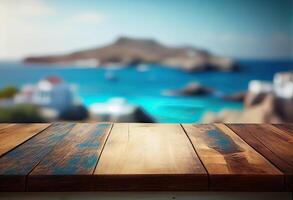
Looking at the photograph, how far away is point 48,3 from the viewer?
3684mm

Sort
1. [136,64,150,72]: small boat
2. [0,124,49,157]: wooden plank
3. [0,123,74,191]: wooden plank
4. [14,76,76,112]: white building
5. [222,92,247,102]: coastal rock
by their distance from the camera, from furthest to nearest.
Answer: [136,64,150,72]: small boat < [222,92,247,102]: coastal rock < [14,76,76,112]: white building < [0,124,49,157]: wooden plank < [0,123,74,191]: wooden plank

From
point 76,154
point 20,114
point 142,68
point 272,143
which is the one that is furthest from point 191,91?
point 76,154

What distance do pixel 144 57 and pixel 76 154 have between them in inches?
122

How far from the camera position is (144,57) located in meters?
3.91

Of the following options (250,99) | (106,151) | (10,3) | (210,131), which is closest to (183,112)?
(250,99)

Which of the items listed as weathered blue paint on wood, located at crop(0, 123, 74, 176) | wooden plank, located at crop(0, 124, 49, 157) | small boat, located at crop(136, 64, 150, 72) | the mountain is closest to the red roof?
the mountain

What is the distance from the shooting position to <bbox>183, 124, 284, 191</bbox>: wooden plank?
725 millimetres

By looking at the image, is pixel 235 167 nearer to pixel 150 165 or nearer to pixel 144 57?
pixel 150 165

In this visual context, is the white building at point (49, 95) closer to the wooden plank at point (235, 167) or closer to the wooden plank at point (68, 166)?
the wooden plank at point (68, 166)

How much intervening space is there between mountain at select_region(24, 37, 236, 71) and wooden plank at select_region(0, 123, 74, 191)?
2665 mm

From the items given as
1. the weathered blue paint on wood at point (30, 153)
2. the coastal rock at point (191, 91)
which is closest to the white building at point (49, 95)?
the coastal rock at point (191, 91)

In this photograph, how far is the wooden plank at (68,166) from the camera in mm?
719

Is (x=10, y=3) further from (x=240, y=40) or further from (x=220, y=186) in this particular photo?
(x=220, y=186)

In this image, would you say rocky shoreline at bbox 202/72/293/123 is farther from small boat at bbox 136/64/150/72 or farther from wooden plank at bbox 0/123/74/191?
wooden plank at bbox 0/123/74/191
